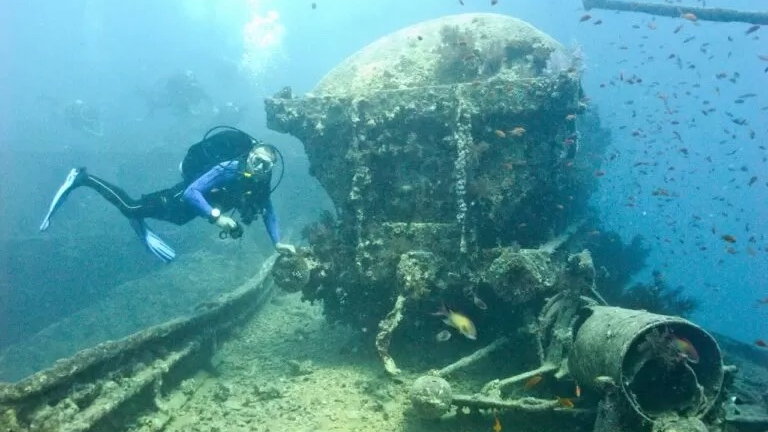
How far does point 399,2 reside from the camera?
280ft

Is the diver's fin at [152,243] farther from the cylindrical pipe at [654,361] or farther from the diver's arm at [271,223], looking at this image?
the cylindrical pipe at [654,361]

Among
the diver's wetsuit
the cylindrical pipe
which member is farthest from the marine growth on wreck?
the diver's wetsuit

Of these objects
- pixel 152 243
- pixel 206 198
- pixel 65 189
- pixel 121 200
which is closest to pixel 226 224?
pixel 206 198

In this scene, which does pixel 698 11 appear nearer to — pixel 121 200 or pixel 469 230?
pixel 469 230

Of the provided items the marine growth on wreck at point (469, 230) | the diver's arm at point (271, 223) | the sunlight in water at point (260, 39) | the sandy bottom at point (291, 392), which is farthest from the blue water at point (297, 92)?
the sandy bottom at point (291, 392)

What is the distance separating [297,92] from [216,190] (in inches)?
1638

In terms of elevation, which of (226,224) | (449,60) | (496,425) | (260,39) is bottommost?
(496,425)

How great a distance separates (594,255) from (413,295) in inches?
326

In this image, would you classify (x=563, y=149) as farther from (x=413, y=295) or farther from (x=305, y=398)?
(x=305, y=398)

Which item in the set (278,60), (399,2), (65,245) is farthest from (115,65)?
(65,245)

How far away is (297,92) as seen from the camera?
46094 millimetres

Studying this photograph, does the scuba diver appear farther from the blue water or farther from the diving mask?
the blue water

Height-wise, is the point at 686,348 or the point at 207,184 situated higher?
the point at 207,184

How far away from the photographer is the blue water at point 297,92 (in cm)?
1878
